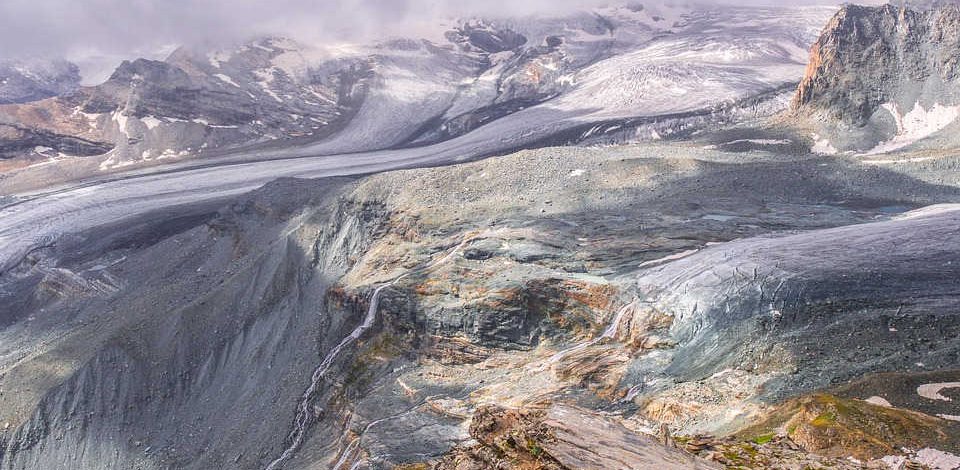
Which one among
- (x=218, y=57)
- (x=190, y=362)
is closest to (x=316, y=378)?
(x=190, y=362)

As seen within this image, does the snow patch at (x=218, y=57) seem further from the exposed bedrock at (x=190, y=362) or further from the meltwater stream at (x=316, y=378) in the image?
the meltwater stream at (x=316, y=378)

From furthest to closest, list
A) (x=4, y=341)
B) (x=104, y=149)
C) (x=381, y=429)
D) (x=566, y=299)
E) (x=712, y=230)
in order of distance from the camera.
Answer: (x=104, y=149)
(x=4, y=341)
(x=712, y=230)
(x=566, y=299)
(x=381, y=429)

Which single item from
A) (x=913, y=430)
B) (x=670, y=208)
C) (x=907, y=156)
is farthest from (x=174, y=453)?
(x=907, y=156)

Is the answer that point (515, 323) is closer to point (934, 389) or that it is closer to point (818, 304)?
point (818, 304)

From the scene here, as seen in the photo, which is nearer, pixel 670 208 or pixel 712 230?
pixel 712 230

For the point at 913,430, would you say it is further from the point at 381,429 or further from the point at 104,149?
the point at 104,149

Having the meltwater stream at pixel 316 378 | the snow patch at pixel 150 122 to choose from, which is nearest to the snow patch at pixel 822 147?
the meltwater stream at pixel 316 378
